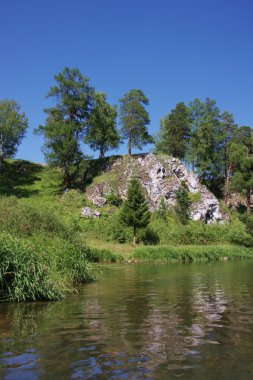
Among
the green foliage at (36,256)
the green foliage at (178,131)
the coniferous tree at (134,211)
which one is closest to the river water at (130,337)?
the green foliage at (36,256)

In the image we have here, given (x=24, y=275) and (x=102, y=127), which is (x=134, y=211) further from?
(x=24, y=275)

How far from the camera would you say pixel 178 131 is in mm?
87438

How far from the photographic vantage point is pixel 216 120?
283 ft

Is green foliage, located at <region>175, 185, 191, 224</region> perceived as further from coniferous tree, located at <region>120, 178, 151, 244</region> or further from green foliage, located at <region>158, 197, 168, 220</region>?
coniferous tree, located at <region>120, 178, 151, 244</region>

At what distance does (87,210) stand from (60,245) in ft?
135

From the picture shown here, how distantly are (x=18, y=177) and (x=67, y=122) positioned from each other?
51.4 feet

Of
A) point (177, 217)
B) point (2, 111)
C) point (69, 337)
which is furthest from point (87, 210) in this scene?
point (69, 337)

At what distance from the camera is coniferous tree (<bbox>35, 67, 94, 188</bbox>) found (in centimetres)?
6969

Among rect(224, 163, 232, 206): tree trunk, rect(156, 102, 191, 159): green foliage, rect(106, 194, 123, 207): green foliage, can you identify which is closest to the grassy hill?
rect(106, 194, 123, 207): green foliage

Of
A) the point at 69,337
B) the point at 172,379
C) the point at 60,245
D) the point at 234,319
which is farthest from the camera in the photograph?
the point at 60,245

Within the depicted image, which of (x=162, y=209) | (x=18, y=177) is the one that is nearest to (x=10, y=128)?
(x=18, y=177)

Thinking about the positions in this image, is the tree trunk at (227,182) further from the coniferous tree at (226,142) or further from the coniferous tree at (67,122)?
the coniferous tree at (67,122)

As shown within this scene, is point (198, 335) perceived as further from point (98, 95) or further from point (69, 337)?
point (98, 95)

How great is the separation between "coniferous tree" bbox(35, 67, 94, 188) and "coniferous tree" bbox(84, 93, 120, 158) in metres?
1.56
